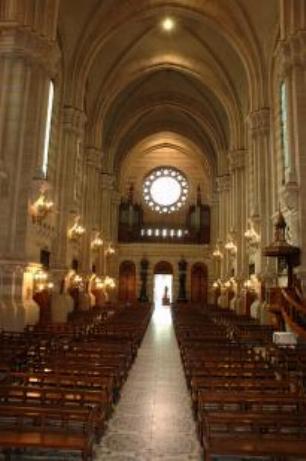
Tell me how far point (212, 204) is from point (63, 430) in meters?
40.9

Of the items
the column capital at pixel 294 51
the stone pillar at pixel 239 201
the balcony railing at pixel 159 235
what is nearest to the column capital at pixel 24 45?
the column capital at pixel 294 51

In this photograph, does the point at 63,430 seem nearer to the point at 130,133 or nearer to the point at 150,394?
the point at 150,394

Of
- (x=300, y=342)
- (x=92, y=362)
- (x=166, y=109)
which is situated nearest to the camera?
(x=92, y=362)

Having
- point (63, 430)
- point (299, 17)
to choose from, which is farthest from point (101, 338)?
point (299, 17)

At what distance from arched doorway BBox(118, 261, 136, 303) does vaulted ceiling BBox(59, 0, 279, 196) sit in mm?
9276

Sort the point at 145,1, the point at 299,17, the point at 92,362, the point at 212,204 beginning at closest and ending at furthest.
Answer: the point at 92,362 < the point at 299,17 < the point at 145,1 < the point at 212,204

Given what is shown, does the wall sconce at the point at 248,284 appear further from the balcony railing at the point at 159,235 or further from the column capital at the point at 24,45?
the balcony railing at the point at 159,235

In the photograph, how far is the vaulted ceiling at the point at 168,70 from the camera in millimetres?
23844

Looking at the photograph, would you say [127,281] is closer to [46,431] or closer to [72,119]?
[72,119]

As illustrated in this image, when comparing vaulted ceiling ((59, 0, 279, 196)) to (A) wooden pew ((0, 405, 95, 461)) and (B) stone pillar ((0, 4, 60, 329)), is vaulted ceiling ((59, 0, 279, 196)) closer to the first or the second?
(B) stone pillar ((0, 4, 60, 329))

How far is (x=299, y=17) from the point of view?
17484 mm

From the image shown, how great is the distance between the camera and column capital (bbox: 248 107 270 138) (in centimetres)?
2323

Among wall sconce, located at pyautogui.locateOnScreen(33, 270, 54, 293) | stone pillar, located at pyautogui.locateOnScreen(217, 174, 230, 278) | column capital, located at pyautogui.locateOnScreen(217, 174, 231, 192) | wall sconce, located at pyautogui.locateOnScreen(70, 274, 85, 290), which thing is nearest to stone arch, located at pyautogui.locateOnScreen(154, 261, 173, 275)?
stone pillar, located at pyautogui.locateOnScreen(217, 174, 230, 278)

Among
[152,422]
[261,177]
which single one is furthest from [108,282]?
[152,422]
